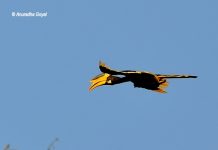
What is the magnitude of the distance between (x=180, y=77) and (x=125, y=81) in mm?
2433

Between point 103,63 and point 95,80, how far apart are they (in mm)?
2842

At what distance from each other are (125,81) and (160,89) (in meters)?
1.37

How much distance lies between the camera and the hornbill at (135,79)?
196750 mm

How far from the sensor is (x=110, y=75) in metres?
199

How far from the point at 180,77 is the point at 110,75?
332cm

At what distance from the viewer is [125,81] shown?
198625 mm

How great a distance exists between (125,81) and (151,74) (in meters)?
1.27

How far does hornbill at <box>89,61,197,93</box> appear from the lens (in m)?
197

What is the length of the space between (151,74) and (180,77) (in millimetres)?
1209

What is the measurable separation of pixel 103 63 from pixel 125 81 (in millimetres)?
2164

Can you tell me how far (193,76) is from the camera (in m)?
197

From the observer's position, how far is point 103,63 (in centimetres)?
19675

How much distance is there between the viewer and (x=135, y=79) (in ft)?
650

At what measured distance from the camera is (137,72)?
19750 cm
